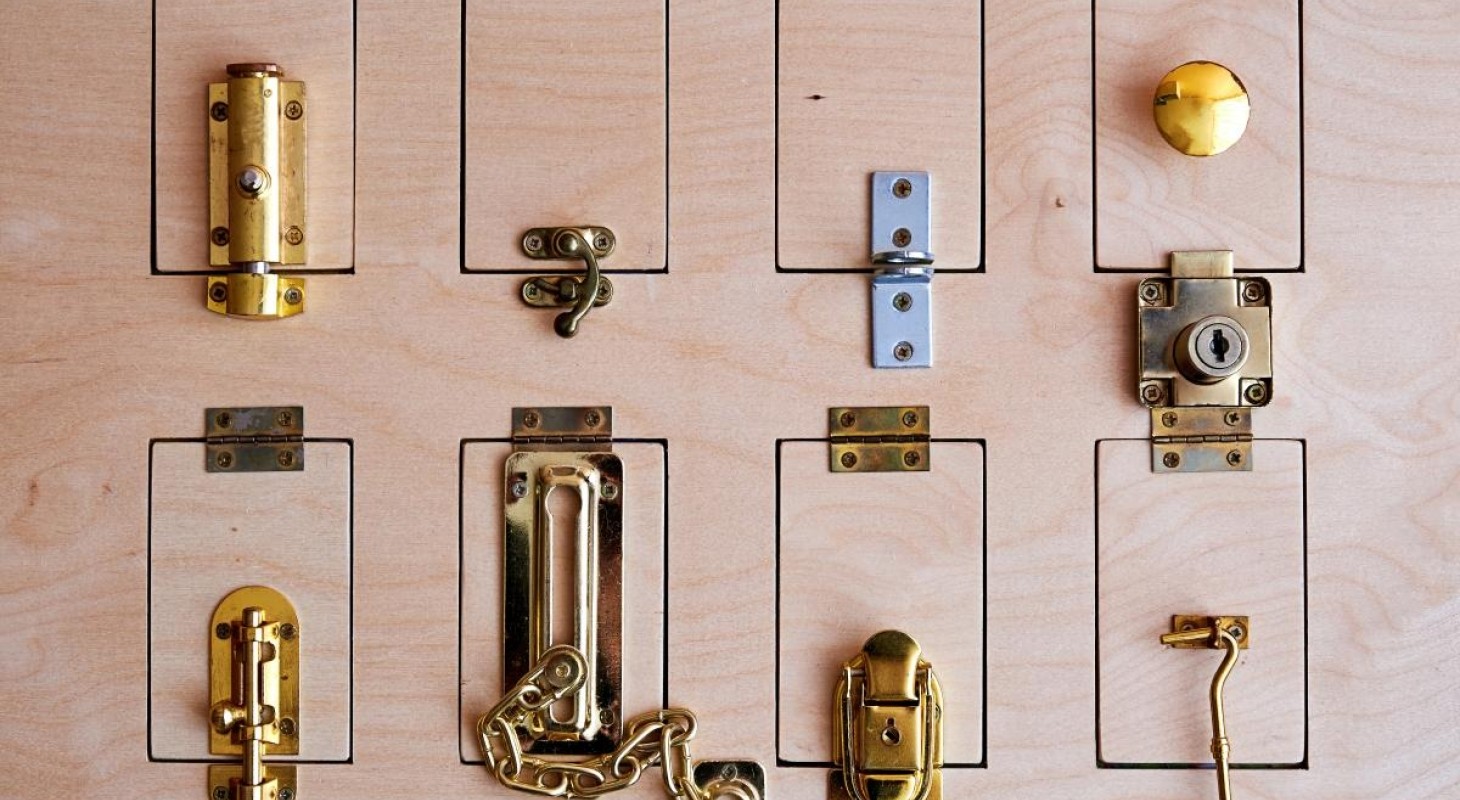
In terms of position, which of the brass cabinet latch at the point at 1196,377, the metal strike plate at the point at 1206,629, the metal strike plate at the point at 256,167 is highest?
the metal strike plate at the point at 256,167

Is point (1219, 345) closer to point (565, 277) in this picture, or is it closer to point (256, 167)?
point (565, 277)

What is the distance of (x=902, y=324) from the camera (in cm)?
105

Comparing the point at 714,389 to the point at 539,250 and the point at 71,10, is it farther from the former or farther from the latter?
the point at 71,10

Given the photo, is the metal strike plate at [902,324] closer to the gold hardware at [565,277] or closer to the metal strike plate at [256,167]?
the gold hardware at [565,277]

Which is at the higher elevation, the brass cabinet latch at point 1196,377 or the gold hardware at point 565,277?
the gold hardware at point 565,277

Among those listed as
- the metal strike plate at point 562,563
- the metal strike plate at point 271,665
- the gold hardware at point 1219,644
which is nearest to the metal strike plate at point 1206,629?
the gold hardware at point 1219,644

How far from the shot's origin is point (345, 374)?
1074 mm

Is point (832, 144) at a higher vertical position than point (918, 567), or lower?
higher

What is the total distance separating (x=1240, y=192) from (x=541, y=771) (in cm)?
80

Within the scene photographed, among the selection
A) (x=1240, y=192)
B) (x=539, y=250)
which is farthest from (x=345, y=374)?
(x=1240, y=192)

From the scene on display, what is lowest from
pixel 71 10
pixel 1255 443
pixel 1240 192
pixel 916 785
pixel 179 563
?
pixel 916 785

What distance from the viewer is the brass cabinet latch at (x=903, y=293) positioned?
3.45 ft

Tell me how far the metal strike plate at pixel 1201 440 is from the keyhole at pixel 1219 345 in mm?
53

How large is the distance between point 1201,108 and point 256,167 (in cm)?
81
